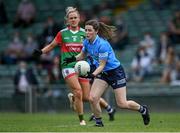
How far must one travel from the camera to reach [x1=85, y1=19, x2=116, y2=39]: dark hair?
1647cm

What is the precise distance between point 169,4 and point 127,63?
11.2 ft

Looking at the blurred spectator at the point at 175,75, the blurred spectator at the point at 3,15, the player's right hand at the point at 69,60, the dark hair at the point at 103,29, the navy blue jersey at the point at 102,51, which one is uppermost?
the blurred spectator at the point at 3,15

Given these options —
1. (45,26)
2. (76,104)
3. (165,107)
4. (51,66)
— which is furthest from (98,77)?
(45,26)

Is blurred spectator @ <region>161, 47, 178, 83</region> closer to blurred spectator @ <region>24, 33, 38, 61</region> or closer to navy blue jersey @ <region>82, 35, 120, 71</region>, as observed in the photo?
blurred spectator @ <region>24, 33, 38, 61</region>

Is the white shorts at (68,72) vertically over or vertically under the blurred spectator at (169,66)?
over

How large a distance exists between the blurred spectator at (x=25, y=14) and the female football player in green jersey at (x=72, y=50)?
47.2ft

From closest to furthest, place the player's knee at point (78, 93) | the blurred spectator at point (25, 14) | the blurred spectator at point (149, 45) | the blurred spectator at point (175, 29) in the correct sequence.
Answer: the player's knee at point (78, 93), the blurred spectator at point (149, 45), the blurred spectator at point (175, 29), the blurred spectator at point (25, 14)

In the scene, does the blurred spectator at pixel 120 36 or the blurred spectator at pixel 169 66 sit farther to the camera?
the blurred spectator at pixel 120 36

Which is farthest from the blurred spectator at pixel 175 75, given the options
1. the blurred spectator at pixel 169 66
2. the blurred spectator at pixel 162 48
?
the blurred spectator at pixel 162 48

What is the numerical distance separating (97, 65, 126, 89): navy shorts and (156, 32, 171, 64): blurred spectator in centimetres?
1137

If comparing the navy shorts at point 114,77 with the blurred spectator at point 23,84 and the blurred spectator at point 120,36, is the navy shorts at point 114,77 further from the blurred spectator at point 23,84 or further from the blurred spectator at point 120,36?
the blurred spectator at point 120,36

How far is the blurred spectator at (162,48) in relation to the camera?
27812 millimetres

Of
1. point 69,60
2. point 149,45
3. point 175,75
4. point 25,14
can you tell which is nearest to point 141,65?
point 149,45

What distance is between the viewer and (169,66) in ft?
89.2
